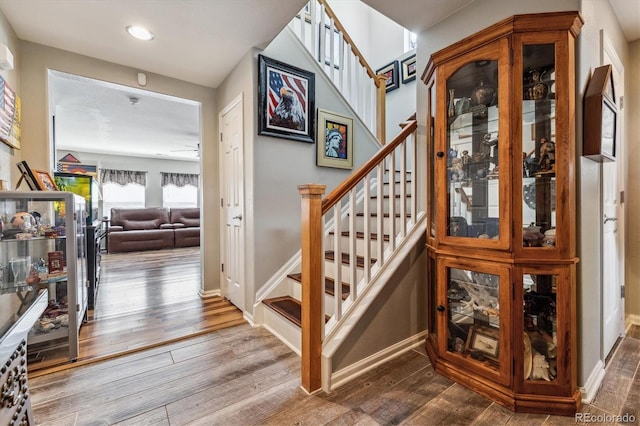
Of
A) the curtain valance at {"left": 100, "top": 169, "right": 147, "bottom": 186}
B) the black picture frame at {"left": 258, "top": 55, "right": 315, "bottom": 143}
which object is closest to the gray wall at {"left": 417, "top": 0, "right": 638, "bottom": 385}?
the black picture frame at {"left": 258, "top": 55, "right": 315, "bottom": 143}

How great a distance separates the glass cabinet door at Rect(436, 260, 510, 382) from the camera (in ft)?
5.00

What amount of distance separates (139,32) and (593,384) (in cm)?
380

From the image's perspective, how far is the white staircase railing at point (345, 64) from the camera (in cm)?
299

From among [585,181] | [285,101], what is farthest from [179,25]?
[585,181]

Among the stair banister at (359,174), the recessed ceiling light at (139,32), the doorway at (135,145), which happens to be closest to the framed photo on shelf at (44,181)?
the doorway at (135,145)

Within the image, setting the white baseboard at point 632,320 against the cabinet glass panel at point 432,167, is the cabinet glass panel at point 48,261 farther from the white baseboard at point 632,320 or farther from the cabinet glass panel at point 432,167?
the white baseboard at point 632,320

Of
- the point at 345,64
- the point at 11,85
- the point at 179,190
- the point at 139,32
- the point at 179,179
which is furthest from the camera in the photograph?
the point at 179,190

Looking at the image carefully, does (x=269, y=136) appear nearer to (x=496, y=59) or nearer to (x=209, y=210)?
(x=209, y=210)

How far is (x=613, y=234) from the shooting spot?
6.47ft

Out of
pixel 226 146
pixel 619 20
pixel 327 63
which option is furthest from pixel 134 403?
pixel 619 20

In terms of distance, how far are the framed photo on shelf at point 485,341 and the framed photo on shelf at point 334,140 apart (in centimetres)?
193

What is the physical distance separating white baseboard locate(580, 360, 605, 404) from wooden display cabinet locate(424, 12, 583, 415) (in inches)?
4.0

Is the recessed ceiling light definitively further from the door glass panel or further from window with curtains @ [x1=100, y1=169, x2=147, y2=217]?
window with curtains @ [x1=100, y1=169, x2=147, y2=217]

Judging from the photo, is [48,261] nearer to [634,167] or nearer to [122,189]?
[634,167]
